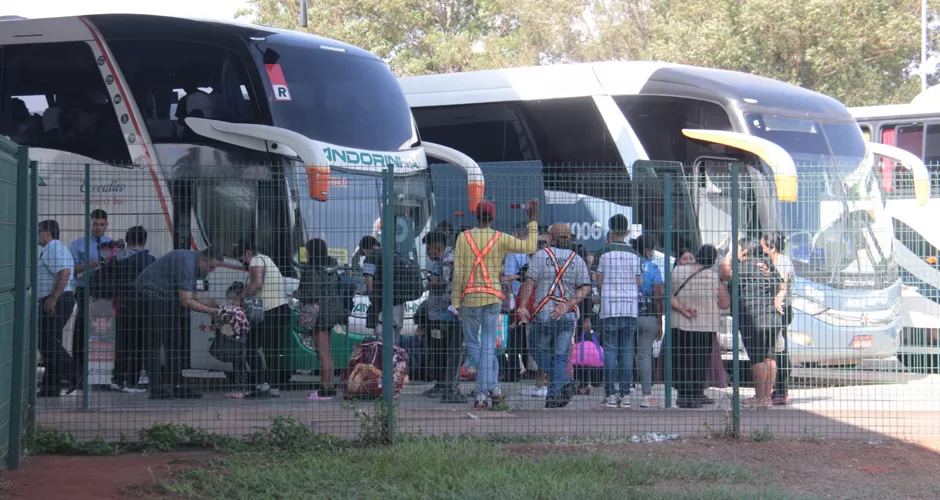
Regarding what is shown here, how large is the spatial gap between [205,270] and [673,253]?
14.2ft

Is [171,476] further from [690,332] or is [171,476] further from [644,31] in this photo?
[644,31]

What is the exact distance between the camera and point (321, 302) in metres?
8.92

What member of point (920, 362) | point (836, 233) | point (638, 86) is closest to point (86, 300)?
point (836, 233)

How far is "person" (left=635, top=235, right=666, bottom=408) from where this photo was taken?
9.55m

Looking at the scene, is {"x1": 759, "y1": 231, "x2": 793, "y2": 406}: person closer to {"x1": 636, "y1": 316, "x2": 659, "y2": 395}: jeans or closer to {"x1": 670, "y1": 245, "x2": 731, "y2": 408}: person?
{"x1": 670, "y1": 245, "x2": 731, "y2": 408}: person

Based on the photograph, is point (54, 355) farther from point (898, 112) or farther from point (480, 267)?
point (898, 112)

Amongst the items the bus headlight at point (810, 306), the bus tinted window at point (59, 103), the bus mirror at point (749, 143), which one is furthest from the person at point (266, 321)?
the bus mirror at point (749, 143)

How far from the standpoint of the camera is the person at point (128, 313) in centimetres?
867

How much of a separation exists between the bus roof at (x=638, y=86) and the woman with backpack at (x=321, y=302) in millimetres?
7010

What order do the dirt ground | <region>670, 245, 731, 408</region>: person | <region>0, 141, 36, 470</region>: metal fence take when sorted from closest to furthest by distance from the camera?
the dirt ground → <region>0, 141, 36, 470</region>: metal fence → <region>670, 245, 731, 408</region>: person

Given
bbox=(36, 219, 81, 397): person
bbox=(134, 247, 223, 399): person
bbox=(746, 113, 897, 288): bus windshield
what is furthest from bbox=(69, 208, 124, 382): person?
bbox=(746, 113, 897, 288): bus windshield

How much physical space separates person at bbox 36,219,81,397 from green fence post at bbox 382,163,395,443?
9.29ft

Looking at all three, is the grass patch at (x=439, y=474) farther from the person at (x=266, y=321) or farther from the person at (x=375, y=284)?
the person at (x=375, y=284)

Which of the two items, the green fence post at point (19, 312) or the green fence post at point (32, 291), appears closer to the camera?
the green fence post at point (19, 312)
